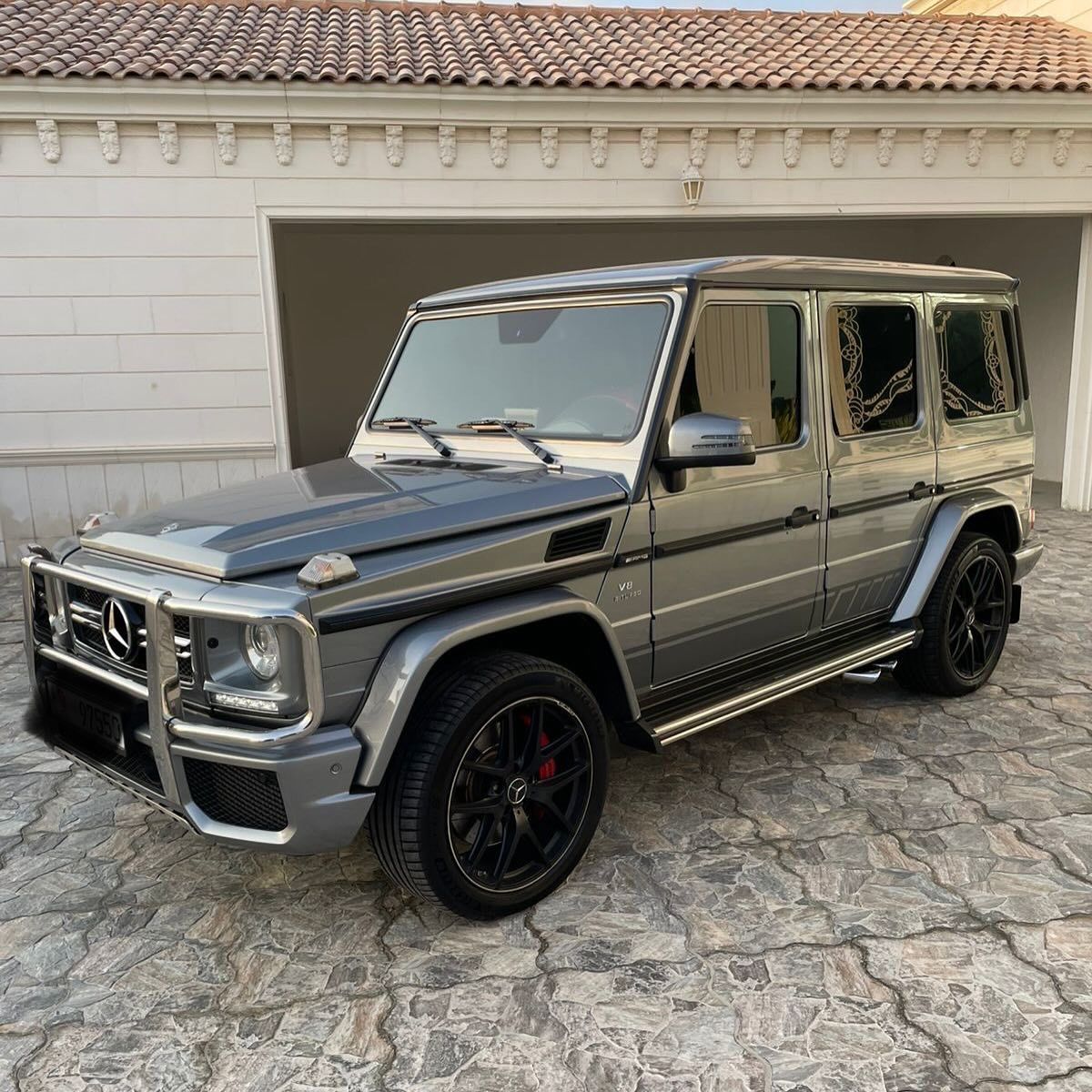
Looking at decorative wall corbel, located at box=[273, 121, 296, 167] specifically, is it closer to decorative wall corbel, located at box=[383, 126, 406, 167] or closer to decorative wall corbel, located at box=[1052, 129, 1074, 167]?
decorative wall corbel, located at box=[383, 126, 406, 167]

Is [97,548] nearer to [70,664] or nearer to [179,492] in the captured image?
[70,664]

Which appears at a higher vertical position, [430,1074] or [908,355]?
[908,355]

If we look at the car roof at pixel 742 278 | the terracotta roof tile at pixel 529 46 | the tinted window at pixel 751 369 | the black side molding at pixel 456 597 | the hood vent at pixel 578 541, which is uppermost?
the terracotta roof tile at pixel 529 46

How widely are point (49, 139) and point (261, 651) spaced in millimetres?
7528

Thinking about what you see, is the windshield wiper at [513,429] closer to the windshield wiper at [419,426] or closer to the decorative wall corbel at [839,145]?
the windshield wiper at [419,426]

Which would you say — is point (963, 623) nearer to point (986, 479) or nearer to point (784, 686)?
point (986, 479)

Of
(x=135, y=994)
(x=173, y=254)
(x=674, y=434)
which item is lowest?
(x=135, y=994)

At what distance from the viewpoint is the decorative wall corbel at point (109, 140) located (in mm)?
8047

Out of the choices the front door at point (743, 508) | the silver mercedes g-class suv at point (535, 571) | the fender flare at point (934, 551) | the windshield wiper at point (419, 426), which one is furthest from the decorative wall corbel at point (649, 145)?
the windshield wiper at point (419, 426)

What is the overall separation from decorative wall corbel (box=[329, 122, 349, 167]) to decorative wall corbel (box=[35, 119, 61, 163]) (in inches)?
90.5

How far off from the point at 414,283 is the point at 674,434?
499 inches

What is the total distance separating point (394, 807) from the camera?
8.63 feet

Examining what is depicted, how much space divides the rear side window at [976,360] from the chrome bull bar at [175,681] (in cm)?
334

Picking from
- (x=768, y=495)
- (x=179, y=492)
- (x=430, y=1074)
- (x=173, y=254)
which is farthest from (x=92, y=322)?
(x=430, y=1074)
